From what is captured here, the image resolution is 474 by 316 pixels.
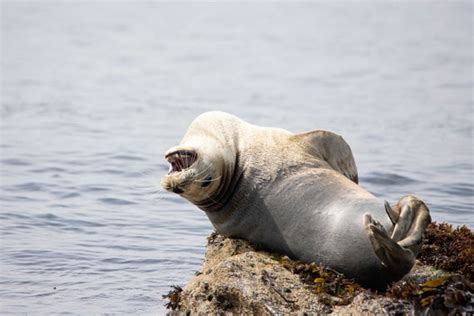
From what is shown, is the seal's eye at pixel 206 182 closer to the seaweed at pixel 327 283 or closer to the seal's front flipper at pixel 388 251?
the seaweed at pixel 327 283

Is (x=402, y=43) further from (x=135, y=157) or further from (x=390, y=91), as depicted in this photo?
(x=135, y=157)

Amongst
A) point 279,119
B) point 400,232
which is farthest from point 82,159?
point 400,232

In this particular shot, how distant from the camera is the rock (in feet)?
24.3

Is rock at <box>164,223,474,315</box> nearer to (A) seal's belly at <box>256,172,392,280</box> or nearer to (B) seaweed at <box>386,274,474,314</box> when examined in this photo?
(B) seaweed at <box>386,274,474,314</box>

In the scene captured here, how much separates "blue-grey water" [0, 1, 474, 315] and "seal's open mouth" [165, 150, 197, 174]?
1.45 m

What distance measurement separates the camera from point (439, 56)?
99.0 ft

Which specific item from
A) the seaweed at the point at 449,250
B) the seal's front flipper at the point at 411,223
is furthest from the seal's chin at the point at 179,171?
the seaweed at the point at 449,250

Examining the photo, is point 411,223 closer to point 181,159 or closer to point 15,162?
point 181,159

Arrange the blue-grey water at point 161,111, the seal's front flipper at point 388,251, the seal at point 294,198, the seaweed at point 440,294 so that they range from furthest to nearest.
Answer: the blue-grey water at point 161,111
the seal at point 294,198
the seal's front flipper at point 388,251
the seaweed at point 440,294

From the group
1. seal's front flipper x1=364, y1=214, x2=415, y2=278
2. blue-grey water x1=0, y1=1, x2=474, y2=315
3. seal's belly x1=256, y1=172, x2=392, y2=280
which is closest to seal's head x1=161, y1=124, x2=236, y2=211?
seal's belly x1=256, y1=172, x2=392, y2=280

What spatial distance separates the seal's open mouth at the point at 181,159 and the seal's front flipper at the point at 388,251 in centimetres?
166

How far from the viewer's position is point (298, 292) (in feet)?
25.4

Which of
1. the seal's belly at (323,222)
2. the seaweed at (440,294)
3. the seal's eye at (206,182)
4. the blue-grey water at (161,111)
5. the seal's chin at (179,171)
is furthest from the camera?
the blue-grey water at (161,111)

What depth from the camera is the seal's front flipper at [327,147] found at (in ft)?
29.2
